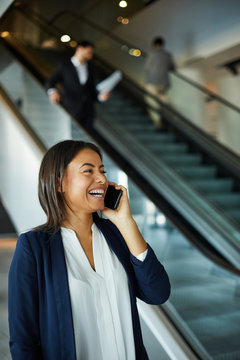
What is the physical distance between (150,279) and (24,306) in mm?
473

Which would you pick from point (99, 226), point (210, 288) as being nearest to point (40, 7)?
point (210, 288)

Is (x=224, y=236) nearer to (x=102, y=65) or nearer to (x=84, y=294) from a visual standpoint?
(x=84, y=294)

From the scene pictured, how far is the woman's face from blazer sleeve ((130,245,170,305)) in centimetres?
26

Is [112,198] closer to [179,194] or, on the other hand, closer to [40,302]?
[40,302]

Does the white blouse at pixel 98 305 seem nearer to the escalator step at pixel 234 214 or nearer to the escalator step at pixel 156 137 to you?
the escalator step at pixel 234 214

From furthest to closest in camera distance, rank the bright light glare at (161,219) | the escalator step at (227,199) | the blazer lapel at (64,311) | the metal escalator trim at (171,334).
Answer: the escalator step at (227,199) < the bright light glare at (161,219) < the metal escalator trim at (171,334) < the blazer lapel at (64,311)

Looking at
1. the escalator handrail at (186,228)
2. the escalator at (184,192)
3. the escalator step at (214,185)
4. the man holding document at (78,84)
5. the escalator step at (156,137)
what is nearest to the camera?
the escalator at (184,192)

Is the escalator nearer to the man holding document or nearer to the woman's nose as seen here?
the man holding document

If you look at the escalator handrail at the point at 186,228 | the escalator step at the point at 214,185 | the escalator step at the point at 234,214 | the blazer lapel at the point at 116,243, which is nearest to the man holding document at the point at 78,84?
the escalator handrail at the point at 186,228

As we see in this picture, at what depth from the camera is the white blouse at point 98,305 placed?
1.44 metres

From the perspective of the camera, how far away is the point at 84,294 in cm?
143

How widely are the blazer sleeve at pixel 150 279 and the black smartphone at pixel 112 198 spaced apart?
8.1 inches

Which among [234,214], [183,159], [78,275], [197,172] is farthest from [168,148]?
[78,275]

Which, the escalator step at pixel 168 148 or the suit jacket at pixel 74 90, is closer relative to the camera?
the suit jacket at pixel 74 90
